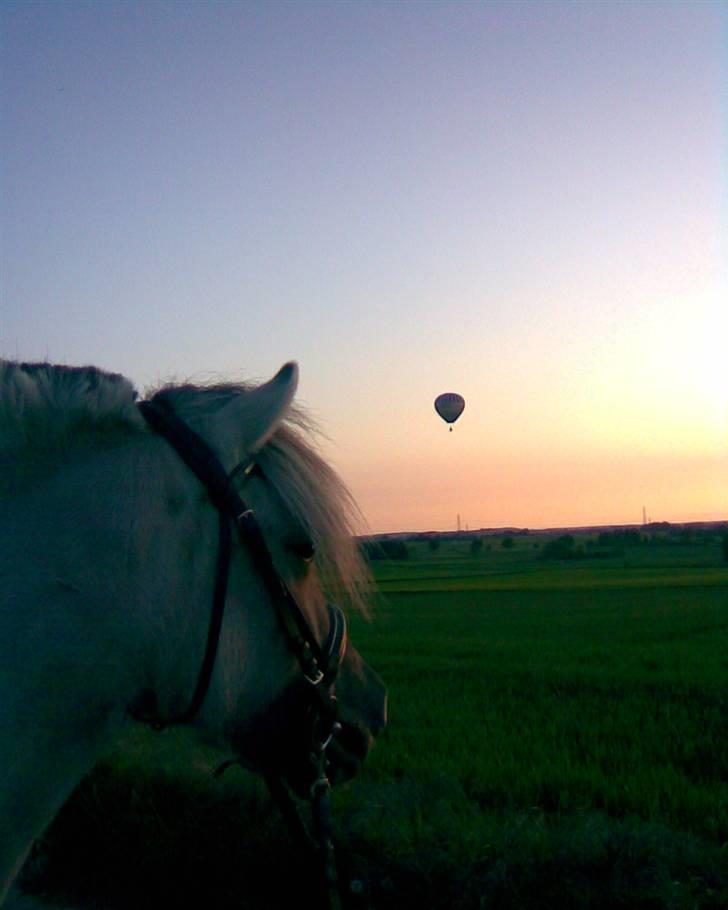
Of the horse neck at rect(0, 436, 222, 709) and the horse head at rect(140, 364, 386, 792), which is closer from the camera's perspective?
the horse neck at rect(0, 436, 222, 709)

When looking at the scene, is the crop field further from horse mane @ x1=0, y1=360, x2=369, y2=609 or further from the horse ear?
the horse ear

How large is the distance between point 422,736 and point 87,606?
686 centimetres

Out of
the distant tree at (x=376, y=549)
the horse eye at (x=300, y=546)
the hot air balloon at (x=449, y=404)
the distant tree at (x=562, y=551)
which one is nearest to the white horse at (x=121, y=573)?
Answer: the horse eye at (x=300, y=546)

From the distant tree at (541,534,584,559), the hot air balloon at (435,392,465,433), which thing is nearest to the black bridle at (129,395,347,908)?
the hot air balloon at (435,392,465,433)

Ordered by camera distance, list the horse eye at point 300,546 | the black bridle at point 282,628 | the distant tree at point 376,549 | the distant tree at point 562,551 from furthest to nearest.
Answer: the distant tree at point 562,551 < the distant tree at point 376,549 < the horse eye at point 300,546 < the black bridle at point 282,628

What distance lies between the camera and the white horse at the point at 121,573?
1.51 metres

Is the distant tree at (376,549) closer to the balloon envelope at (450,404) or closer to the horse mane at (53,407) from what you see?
the horse mane at (53,407)

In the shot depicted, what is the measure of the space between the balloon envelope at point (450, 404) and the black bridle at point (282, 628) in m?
22.5

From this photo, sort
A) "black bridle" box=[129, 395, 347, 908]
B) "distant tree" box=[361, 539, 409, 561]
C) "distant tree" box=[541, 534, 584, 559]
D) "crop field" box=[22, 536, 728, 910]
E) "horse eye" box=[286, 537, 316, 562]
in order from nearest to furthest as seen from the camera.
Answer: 1. "black bridle" box=[129, 395, 347, 908]
2. "horse eye" box=[286, 537, 316, 562]
3. "distant tree" box=[361, 539, 409, 561]
4. "crop field" box=[22, 536, 728, 910]
5. "distant tree" box=[541, 534, 584, 559]

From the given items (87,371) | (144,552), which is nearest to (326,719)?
(144,552)

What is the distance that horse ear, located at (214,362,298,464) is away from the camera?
174 cm

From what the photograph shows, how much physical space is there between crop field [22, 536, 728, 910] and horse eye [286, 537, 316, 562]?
19.2 inches

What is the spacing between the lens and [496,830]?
4367 mm

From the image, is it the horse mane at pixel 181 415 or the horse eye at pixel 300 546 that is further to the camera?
the horse eye at pixel 300 546
